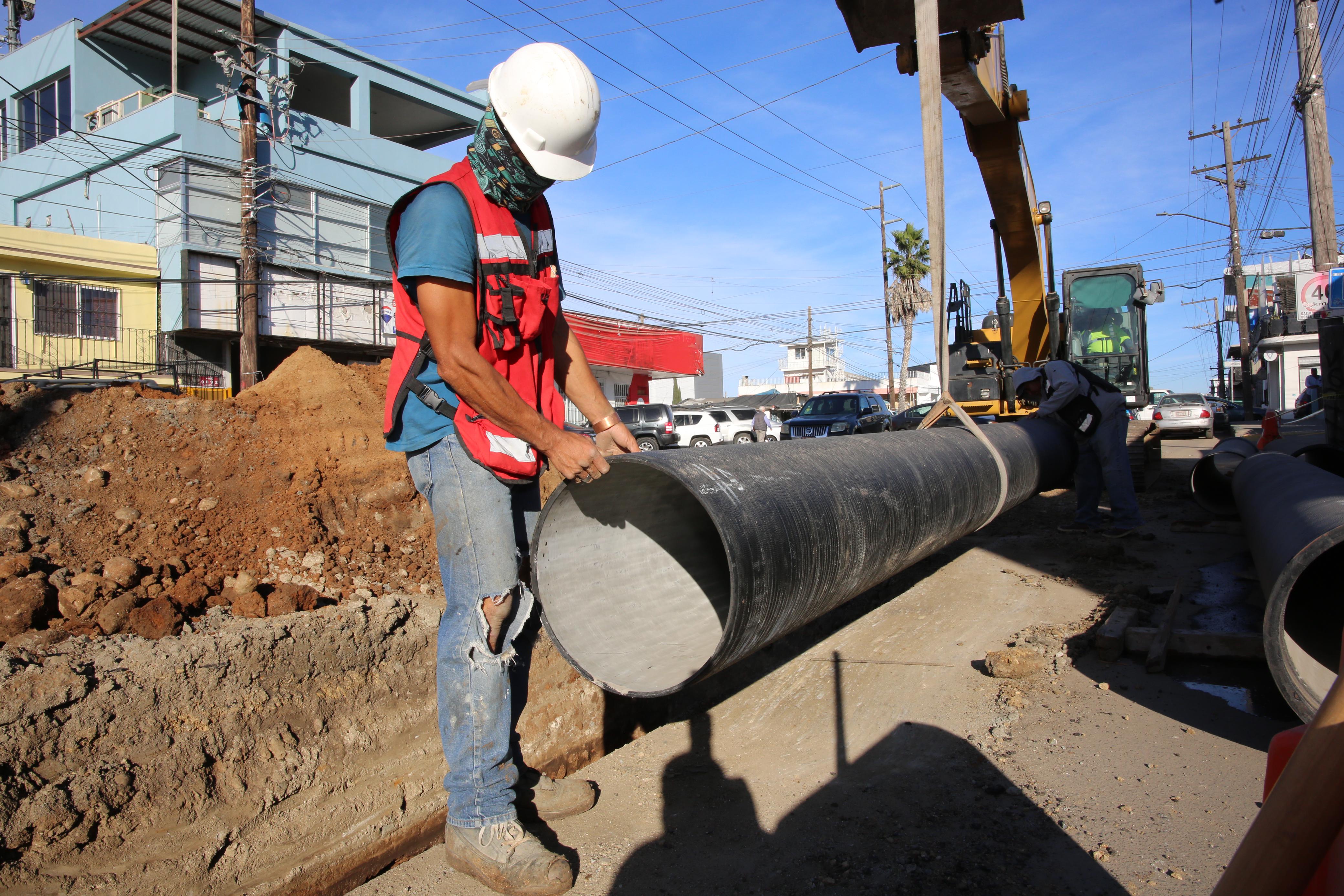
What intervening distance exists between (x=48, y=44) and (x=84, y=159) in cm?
426

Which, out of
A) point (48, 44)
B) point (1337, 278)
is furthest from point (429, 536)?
point (48, 44)

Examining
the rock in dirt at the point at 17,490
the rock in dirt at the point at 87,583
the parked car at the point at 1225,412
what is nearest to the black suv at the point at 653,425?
the parked car at the point at 1225,412

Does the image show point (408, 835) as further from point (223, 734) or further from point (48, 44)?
point (48, 44)

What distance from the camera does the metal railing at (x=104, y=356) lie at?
51.5ft

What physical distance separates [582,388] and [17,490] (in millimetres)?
2833

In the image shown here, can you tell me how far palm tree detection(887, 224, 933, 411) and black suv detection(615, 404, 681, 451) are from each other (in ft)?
57.8

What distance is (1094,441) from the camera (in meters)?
6.19

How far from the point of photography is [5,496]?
342cm

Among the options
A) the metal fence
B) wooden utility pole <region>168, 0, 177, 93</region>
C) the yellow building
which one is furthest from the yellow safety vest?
wooden utility pole <region>168, 0, 177, 93</region>

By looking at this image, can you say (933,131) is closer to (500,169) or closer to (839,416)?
(500,169)

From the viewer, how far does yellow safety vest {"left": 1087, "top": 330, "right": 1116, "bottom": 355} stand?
9.91m

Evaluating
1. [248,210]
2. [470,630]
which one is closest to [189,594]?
[470,630]

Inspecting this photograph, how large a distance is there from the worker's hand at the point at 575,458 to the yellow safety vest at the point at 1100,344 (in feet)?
32.2

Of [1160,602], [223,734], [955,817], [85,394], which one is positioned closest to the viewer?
[955,817]
